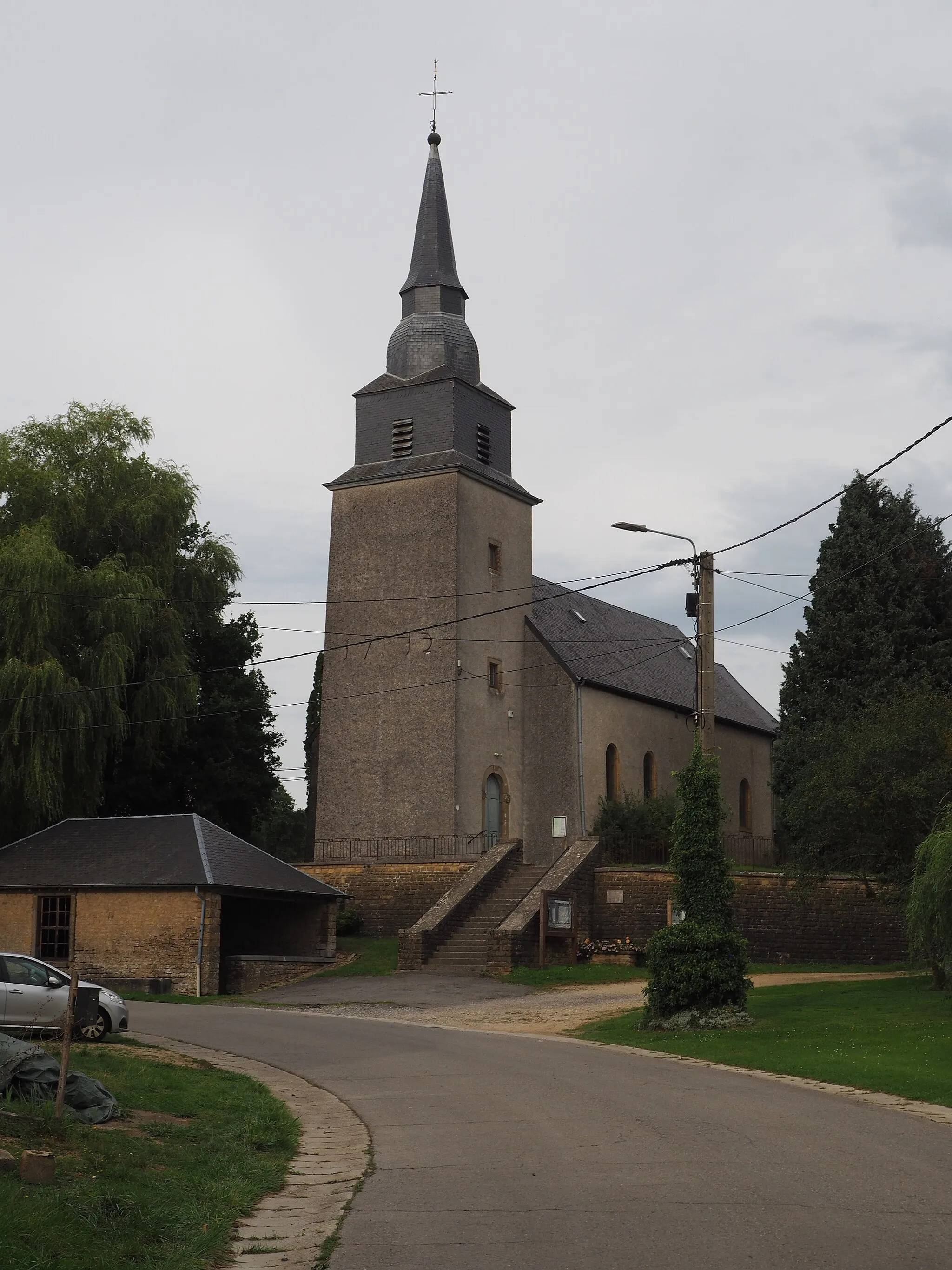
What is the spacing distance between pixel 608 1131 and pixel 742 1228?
411cm

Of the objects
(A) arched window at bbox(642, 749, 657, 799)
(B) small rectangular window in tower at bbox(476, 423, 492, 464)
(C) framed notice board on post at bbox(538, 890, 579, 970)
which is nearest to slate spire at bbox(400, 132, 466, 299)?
(B) small rectangular window in tower at bbox(476, 423, 492, 464)

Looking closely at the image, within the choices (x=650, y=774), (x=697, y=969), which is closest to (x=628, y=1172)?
(x=697, y=969)

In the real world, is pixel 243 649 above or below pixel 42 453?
below

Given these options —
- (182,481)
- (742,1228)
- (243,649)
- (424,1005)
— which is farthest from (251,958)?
(742,1228)

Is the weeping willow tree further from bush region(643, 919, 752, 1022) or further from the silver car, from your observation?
bush region(643, 919, 752, 1022)

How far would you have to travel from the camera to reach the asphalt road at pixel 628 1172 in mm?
7449

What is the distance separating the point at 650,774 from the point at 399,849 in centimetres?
1050

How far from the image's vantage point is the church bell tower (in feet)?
134

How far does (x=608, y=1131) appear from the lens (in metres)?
11.9

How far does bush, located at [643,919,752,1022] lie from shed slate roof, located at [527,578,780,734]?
19390 mm

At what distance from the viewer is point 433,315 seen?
44000 millimetres

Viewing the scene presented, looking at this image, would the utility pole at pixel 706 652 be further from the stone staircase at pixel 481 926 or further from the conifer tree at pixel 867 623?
the conifer tree at pixel 867 623

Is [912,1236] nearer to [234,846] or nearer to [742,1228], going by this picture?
[742,1228]

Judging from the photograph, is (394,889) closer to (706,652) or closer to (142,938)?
(142,938)
